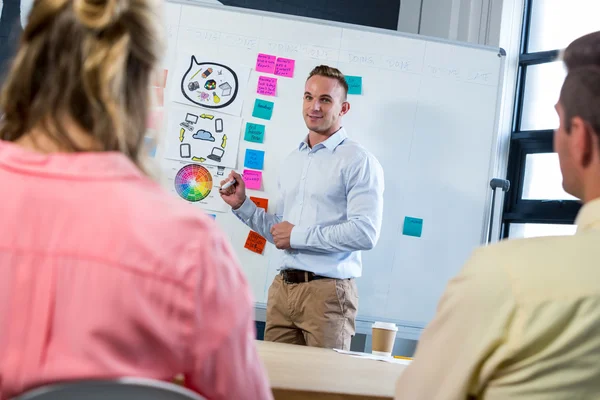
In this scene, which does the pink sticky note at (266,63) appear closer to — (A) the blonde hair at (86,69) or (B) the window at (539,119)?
(B) the window at (539,119)

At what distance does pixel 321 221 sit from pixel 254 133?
0.67 m

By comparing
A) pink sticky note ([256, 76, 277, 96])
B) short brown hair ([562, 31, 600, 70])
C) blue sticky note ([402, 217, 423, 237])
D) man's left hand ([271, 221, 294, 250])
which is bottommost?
man's left hand ([271, 221, 294, 250])

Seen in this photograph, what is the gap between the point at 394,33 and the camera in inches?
148

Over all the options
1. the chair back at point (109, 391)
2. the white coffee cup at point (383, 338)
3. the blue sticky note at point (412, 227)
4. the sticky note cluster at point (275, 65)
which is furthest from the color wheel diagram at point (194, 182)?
the chair back at point (109, 391)

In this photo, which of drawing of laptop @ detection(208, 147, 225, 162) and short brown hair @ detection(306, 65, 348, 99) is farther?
drawing of laptop @ detection(208, 147, 225, 162)

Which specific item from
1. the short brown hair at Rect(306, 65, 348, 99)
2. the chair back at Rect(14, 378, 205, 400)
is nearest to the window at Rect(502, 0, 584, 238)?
the short brown hair at Rect(306, 65, 348, 99)

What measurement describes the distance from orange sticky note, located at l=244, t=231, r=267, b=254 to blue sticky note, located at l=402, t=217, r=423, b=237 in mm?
707

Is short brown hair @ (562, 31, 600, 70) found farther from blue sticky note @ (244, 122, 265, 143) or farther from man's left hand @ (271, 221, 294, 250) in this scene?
blue sticky note @ (244, 122, 265, 143)

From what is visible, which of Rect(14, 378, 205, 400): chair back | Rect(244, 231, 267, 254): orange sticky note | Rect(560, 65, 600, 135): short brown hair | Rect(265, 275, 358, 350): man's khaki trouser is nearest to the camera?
Rect(14, 378, 205, 400): chair back

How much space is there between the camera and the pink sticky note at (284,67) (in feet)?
12.1

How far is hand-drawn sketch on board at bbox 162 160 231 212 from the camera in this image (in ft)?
11.8

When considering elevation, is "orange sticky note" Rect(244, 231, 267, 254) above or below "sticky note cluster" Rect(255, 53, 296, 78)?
below

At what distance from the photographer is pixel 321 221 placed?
3.23 metres

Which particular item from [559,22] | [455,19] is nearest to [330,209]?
[455,19]
